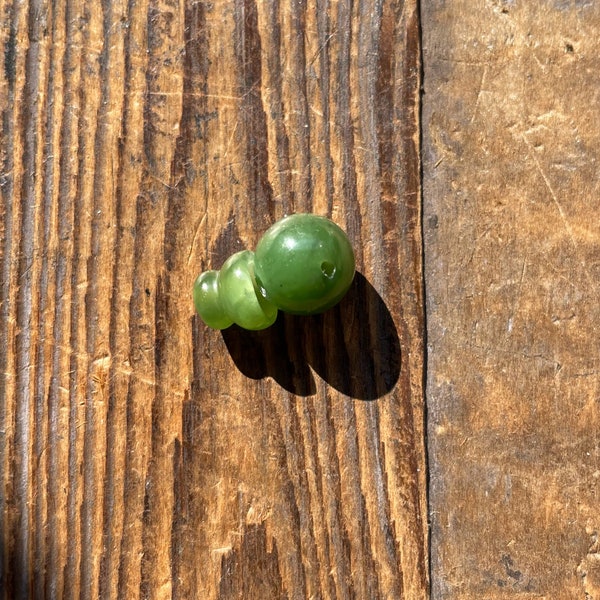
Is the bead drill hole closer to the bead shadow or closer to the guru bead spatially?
the guru bead

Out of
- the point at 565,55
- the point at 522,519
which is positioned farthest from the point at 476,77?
the point at 522,519

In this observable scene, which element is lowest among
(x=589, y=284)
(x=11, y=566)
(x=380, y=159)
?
(x=11, y=566)

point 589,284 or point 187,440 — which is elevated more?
point 589,284

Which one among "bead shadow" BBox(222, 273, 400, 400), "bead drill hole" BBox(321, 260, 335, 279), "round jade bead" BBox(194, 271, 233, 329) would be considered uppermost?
"bead drill hole" BBox(321, 260, 335, 279)

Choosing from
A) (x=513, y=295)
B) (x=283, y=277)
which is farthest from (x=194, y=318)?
(x=513, y=295)

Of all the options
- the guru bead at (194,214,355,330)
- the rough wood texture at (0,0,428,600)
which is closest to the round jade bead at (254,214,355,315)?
the guru bead at (194,214,355,330)

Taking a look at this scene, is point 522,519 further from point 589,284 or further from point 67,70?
point 67,70

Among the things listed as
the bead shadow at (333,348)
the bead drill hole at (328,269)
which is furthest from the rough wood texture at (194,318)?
the bead drill hole at (328,269)
